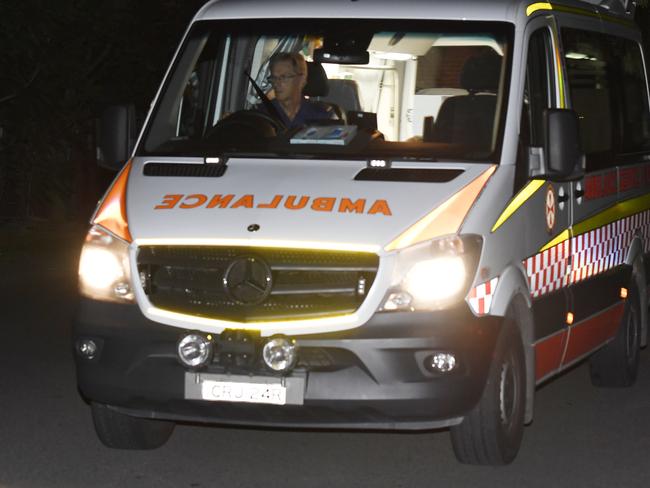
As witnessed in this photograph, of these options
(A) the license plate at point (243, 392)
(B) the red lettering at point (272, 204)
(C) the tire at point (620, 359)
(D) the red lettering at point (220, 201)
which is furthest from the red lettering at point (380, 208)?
(C) the tire at point (620, 359)

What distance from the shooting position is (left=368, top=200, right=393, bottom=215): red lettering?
24.3ft

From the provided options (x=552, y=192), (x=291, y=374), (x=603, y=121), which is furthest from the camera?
(x=603, y=121)

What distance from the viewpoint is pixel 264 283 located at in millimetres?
7281

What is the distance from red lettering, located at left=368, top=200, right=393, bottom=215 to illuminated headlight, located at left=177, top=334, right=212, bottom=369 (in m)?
0.87

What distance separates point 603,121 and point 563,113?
6.29 ft

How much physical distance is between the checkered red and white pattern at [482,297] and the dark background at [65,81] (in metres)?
11.0

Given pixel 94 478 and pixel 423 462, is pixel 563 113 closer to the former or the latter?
pixel 423 462

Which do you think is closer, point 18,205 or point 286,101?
point 286,101

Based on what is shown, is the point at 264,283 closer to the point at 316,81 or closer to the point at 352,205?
the point at 352,205

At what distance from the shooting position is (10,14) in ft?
57.8

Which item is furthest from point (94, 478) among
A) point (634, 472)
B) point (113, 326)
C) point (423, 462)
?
point (634, 472)

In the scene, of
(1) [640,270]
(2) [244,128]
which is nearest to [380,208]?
(2) [244,128]

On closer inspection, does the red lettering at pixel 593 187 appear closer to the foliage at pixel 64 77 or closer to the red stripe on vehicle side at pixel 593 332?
the red stripe on vehicle side at pixel 593 332

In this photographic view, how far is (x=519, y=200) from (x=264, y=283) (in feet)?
4.32
